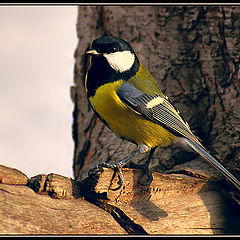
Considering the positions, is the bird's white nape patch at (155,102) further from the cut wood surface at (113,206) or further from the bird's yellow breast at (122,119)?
the cut wood surface at (113,206)

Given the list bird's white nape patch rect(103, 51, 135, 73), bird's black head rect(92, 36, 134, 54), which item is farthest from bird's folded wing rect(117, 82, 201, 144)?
bird's black head rect(92, 36, 134, 54)

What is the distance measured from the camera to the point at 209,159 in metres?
2.08

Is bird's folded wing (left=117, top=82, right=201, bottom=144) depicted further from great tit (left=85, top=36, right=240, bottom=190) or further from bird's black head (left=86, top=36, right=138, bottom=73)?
bird's black head (left=86, top=36, right=138, bottom=73)

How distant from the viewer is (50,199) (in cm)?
172

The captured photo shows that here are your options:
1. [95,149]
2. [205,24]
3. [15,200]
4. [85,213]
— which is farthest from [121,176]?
[205,24]

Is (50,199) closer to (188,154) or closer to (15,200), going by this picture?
(15,200)

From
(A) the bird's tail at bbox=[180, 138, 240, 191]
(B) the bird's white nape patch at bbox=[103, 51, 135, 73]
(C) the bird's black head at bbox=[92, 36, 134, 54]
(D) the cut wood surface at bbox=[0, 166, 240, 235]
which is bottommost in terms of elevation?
(D) the cut wood surface at bbox=[0, 166, 240, 235]

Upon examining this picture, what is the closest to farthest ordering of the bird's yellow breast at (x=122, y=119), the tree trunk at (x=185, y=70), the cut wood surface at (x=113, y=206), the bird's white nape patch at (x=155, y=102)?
the cut wood surface at (x=113, y=206) → the bird's yellow breast at (x=122, y=119) → the bird's white nape patch at (x=155, y=102) → the tree trunk at (x=185, y=70)

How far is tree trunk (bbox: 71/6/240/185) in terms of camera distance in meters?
2.44

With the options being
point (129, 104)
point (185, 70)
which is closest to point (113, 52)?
point (129, 104)

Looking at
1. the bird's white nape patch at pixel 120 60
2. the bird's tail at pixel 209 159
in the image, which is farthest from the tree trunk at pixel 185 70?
the bird's white nape patch at pixel 120 60

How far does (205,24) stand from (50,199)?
68.4 inches

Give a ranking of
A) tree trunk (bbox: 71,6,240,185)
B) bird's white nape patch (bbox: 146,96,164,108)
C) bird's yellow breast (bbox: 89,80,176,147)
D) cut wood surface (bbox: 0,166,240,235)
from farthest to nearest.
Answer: tree trunk (bbox: 71,6,240,185)
bird's white nape patch (bbox: 146,96,164,108)
bird's yellow breast (bbox: 89,80,176,147)
cut wood surface (bbox: 0,166,240,235)

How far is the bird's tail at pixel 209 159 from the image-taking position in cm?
204
